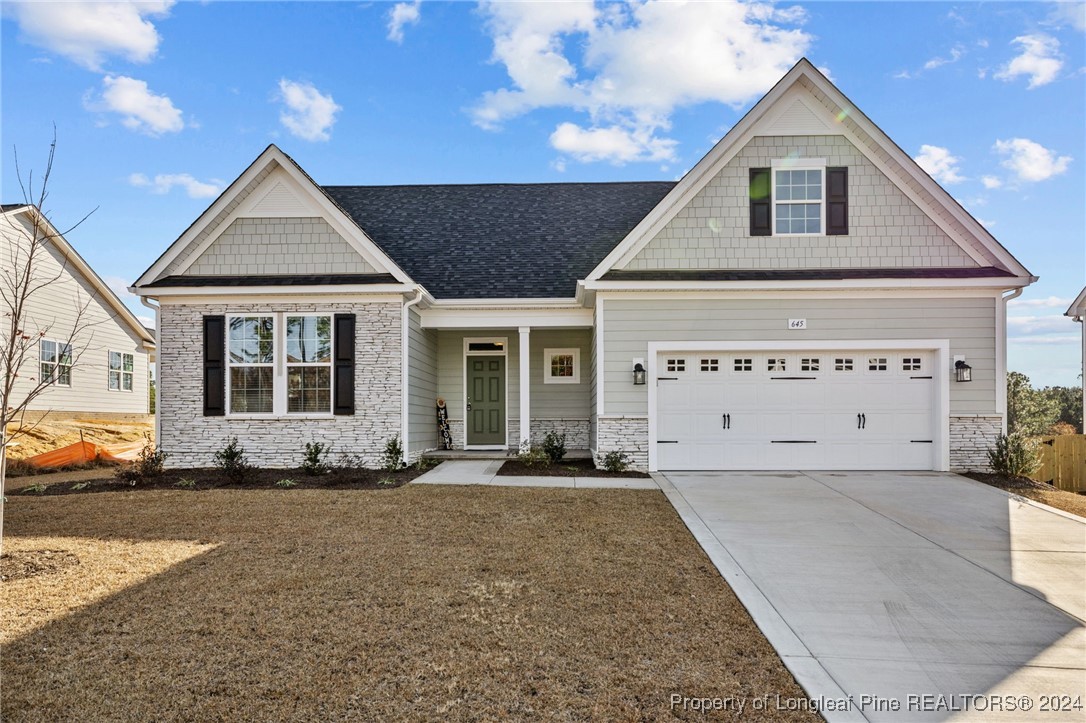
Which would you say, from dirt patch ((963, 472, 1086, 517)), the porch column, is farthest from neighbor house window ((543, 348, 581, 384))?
dirt patch ((963, 472, 1086, 517))

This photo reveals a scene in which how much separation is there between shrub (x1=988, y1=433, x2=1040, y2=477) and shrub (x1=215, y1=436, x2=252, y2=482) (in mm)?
12876

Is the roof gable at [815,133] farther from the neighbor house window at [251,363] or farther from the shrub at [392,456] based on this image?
the neighbor house window at [251,363]

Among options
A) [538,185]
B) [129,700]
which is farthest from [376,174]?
[129,700]

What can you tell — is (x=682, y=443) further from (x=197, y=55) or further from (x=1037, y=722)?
(x=197, y=55)

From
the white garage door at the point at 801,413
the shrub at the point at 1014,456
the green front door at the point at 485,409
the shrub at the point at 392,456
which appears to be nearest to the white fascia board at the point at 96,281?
the green front door at the point at 485,409

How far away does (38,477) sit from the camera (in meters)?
12.1

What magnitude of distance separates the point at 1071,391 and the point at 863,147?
28.2 meters

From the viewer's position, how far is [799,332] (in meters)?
11.3

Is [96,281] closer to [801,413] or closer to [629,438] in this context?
[629,438]

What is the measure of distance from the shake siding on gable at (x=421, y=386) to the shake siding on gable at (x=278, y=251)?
161 cm

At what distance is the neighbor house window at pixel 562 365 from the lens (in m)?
14.5

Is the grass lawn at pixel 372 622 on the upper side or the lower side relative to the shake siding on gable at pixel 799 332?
lower

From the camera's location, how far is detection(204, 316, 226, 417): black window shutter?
1166 cm

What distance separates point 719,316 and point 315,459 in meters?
7.69
